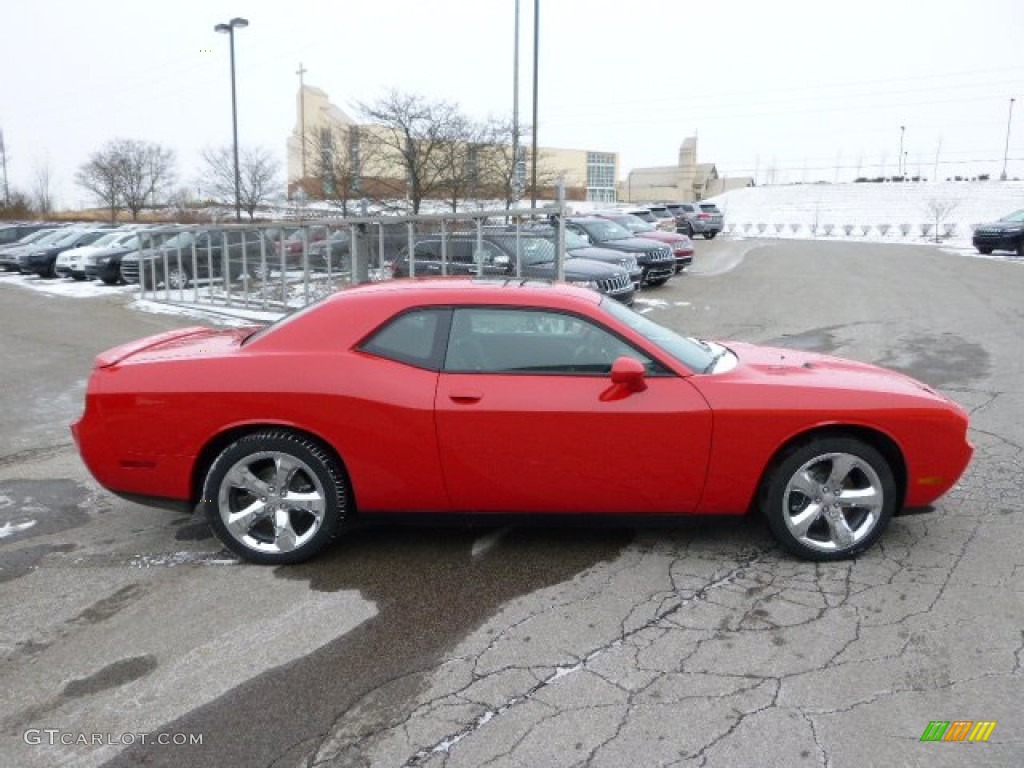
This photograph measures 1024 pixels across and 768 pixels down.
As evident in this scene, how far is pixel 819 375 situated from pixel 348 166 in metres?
21.5

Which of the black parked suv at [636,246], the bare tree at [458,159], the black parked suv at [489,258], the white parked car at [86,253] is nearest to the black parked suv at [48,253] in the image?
the white parked car at [86,253]

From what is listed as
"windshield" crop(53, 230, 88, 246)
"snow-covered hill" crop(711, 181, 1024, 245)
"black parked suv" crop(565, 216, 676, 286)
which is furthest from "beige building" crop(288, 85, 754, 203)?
"black parked suv" crop(565, 216, 676, 286)

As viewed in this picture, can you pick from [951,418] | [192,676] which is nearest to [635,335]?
A: [951,418]

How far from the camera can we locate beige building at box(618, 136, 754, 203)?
99.4 m

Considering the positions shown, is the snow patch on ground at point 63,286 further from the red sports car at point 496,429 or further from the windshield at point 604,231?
the red sports car at point 496,429

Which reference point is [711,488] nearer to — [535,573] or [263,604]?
[535,573]

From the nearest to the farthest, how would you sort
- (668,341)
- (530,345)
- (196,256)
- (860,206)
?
(530,345) < (668,341) < (196,256) < (860,206)

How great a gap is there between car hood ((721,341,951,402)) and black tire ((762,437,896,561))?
0.29 metres

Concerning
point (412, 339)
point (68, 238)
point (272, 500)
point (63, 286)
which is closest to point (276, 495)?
point (272, 500)

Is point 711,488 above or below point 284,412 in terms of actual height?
below

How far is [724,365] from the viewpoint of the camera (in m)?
4.39

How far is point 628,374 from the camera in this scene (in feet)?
12.7

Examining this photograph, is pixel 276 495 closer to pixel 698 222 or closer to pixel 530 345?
pixel 530 345

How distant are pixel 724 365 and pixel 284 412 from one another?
229 centimetres
